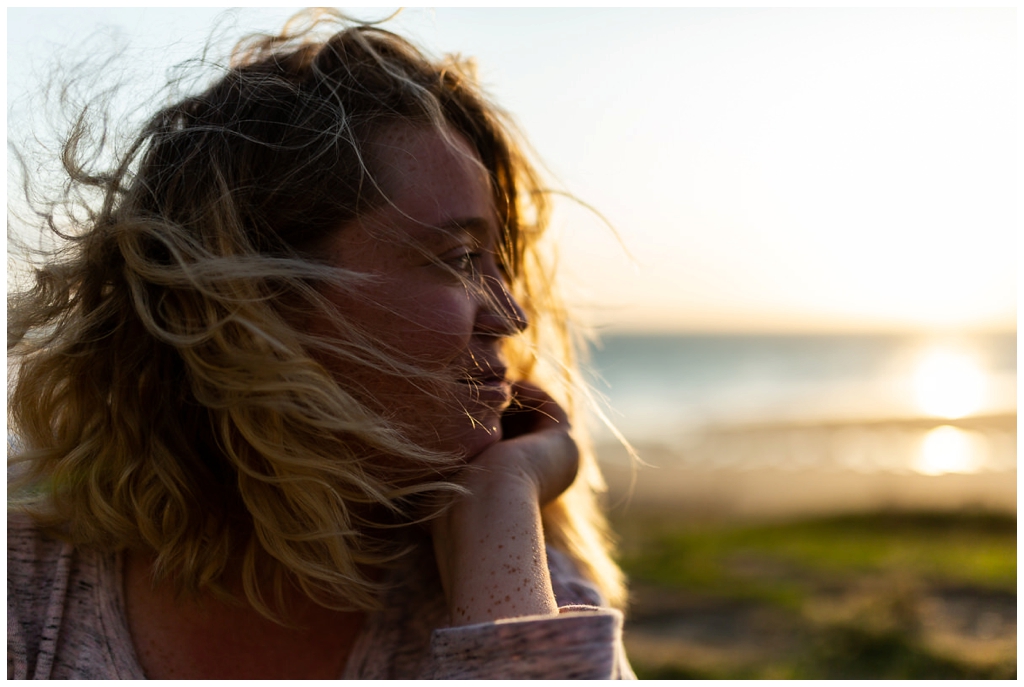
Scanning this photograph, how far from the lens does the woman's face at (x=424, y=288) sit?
158cm

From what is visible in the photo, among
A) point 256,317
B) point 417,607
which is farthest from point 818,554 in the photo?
point 256,317

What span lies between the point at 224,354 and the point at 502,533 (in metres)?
0.66

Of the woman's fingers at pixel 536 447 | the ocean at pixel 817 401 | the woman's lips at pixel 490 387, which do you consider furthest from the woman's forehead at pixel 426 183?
the ocean at pixel 817 401

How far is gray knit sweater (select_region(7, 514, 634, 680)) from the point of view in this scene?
1311mm

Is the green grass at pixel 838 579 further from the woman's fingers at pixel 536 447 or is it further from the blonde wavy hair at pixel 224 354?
the blonde wavy hair at pixel 224 354

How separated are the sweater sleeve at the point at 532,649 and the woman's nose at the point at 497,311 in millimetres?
653

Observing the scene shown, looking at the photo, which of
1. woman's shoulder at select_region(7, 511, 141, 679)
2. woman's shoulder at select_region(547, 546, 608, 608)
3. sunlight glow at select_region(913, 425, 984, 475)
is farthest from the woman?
sunlight glow at select_region(913, 425, 984, 475)

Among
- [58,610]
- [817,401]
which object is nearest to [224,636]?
[58,610]

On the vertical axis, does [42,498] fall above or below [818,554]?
above

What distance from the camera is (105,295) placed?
160 cm

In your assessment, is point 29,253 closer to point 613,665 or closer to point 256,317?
point 256,317

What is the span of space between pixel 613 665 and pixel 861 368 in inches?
1124

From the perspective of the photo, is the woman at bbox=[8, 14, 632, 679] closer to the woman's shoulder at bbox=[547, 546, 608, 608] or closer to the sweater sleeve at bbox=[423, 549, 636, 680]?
the sweater sleeve at bbox=[423, 549, 636, 680]

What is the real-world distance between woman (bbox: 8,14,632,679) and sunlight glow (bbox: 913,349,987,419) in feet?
59.9
